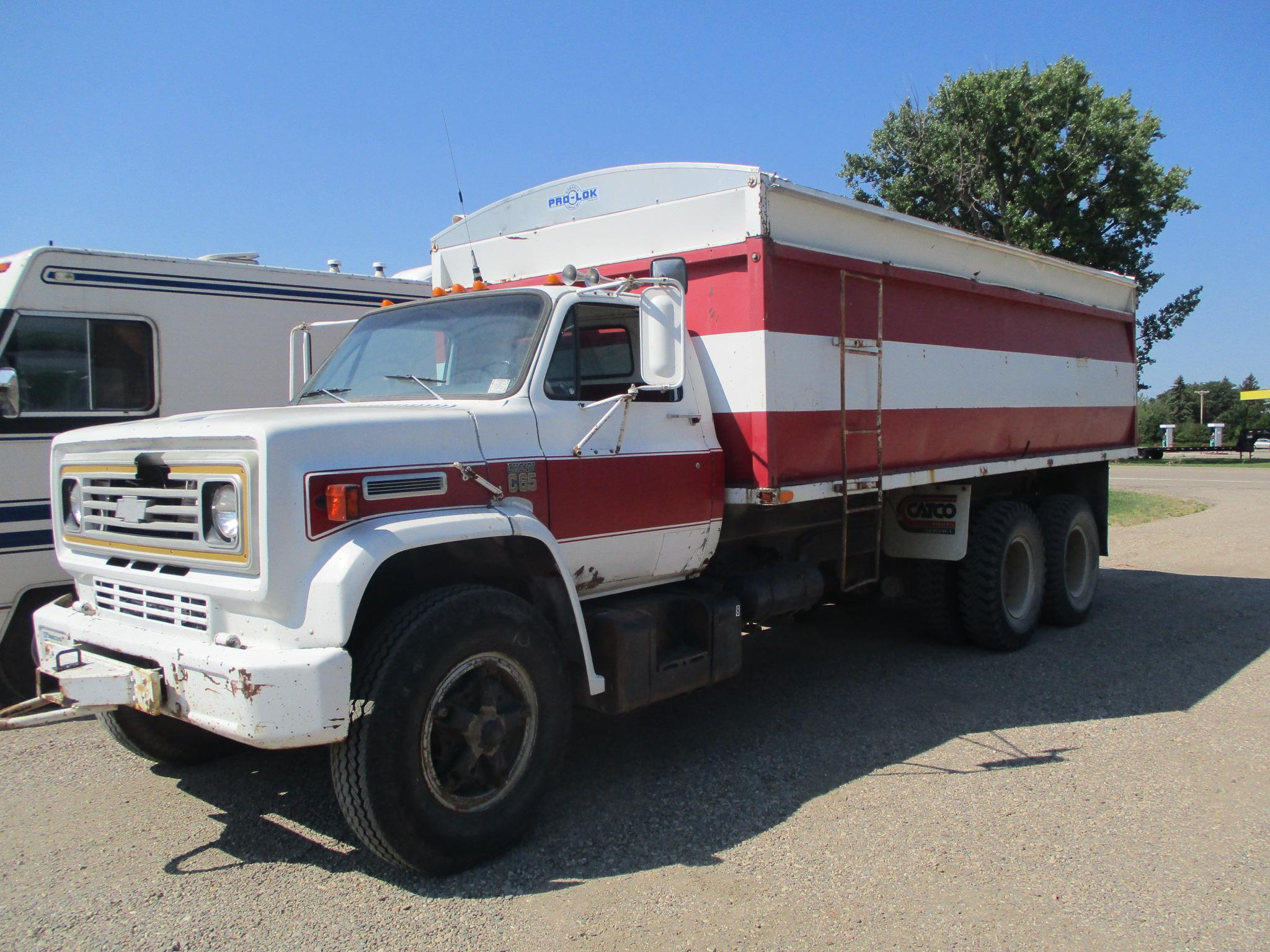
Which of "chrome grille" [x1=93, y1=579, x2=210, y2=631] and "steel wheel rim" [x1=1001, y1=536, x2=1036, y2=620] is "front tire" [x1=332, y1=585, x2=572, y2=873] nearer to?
"chrome grille" [x1=93, y1=579, x2=210, y2=631]

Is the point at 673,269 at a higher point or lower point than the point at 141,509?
higher

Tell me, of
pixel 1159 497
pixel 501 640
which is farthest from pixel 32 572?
pixel 1159 497

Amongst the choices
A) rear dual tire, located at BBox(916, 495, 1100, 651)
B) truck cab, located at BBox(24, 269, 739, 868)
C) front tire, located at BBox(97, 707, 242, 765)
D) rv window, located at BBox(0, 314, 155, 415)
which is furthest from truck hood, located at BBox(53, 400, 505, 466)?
rear dual tire, located at BBox(916, 495, 1100, 651)

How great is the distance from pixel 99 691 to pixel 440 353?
2.10 meters

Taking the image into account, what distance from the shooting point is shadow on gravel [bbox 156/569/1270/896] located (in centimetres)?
409

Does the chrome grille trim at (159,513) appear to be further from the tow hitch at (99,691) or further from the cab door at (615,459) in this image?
the cab door at (615,459)

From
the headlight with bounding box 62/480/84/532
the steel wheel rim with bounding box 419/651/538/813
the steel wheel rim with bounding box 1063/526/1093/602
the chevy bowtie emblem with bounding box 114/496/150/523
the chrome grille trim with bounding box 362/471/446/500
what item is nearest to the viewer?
the chrome grille trim with bounding box 362/471/446/500

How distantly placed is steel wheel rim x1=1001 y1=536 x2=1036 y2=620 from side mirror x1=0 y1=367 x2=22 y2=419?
7.25m

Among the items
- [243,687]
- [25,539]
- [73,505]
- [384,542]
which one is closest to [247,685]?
[243,687]

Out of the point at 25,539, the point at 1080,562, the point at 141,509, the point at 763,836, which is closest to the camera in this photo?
the point at 141,509

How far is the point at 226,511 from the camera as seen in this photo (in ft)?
11.9

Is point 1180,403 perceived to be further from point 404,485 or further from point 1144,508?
point 404,485

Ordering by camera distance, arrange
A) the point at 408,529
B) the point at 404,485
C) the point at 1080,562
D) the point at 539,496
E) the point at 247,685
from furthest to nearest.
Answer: the point at 1080,562, the point at 539,496, the point at 404,485, the point at 408,529, the point at 247,685

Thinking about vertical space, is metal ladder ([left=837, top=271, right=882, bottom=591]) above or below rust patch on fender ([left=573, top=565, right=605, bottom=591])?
above
